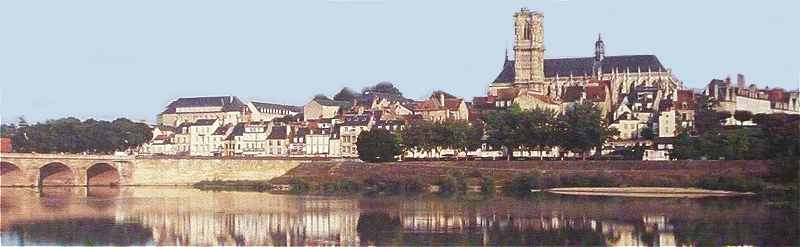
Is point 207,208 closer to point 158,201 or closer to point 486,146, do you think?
point 158,201

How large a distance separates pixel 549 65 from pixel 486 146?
115 ft

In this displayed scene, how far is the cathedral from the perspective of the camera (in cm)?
10962

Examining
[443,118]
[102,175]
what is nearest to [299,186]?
[102,175]

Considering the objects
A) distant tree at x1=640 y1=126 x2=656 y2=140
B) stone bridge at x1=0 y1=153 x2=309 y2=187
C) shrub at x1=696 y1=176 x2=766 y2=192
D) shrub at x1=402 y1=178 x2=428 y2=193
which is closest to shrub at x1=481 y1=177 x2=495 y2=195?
shrub at x1=402 y1=178 x2=428 y2=193

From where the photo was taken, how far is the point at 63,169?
82062 mm

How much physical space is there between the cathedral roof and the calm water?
5745 centimetres

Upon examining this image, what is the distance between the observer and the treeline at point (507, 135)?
79.9m

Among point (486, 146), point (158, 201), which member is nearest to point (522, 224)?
point (158, 201)

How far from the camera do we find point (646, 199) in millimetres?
59406

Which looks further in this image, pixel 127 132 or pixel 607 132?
pixel 127 132

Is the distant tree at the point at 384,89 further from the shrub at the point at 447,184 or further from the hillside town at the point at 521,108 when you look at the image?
the shrub at the point at 447,184

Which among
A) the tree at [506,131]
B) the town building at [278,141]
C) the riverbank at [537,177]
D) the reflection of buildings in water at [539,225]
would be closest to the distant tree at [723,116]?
the tree at [506,131]

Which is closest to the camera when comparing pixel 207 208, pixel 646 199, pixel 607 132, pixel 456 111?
pixel 207 208

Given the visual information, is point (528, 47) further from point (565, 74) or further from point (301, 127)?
point (301, 127)
